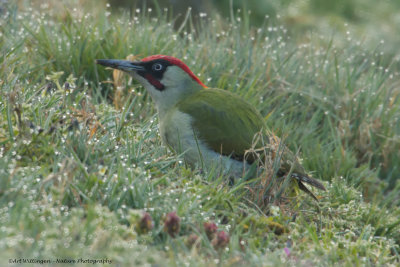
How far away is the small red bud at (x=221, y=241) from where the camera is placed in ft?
8.89

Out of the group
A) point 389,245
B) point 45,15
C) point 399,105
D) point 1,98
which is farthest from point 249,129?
point 45,15

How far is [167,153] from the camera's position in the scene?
368 centimetres

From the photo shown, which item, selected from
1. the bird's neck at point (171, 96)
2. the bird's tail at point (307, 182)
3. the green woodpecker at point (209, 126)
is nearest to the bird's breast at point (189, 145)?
the green woodpecker at point (209, 126)

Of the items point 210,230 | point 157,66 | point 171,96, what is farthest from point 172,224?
point 157,66

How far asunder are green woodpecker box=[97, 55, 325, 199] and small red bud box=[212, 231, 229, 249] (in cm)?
76

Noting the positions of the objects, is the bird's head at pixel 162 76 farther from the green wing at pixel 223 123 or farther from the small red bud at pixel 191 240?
the small red bud at pixel 191 240

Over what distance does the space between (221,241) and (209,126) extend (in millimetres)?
1092

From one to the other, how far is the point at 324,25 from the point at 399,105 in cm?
273

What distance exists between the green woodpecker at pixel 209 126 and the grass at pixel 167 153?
5.2 inches

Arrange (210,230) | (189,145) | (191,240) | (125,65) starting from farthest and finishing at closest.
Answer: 1. (125,65)
2. (189,145)
3. (210,230)
4. (191,240)

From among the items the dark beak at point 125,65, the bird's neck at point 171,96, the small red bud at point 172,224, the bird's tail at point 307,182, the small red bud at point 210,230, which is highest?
the dark beak at point 125,65

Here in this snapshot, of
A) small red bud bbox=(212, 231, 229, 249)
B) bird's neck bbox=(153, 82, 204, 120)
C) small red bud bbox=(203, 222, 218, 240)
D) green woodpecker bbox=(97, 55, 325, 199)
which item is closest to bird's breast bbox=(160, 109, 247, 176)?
green woodpecker bbox=(97, 55, 325, 199)

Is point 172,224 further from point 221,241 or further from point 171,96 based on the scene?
point 171,96

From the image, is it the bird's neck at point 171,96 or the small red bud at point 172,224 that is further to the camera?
the bird's neck at point 171,96
